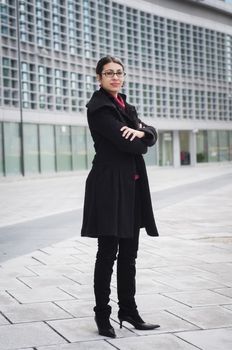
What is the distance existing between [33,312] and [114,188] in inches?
58.2

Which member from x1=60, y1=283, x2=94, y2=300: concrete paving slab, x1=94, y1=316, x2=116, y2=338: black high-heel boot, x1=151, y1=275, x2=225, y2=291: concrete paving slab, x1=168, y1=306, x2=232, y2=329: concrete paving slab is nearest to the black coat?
x1=94, y1=316, x2=116, y2=338: black high-heel boot

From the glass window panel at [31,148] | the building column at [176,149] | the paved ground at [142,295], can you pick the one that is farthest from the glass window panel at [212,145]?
the paved ground at [142,295]

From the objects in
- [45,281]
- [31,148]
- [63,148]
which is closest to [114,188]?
[45,281]

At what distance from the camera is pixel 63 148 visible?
3916 cm

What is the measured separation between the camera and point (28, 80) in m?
35.8

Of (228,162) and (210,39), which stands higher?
(210,39)

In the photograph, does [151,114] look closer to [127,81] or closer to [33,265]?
[127,81]

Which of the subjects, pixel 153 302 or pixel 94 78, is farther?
pixel 94 78

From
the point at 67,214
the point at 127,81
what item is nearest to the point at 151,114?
the point at 127,81

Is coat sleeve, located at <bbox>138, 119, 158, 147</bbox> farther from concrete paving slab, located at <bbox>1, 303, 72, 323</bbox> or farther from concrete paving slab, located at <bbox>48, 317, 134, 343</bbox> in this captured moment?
concrete paving slab, located at <bbox>1, 303, 72, 323</bbox>

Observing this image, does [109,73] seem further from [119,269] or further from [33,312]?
[33,312]

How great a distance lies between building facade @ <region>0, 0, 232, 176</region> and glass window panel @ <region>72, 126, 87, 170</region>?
2.7 inches

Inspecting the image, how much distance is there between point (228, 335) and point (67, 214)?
32.4 feet

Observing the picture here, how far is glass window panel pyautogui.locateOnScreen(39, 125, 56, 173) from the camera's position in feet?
121
